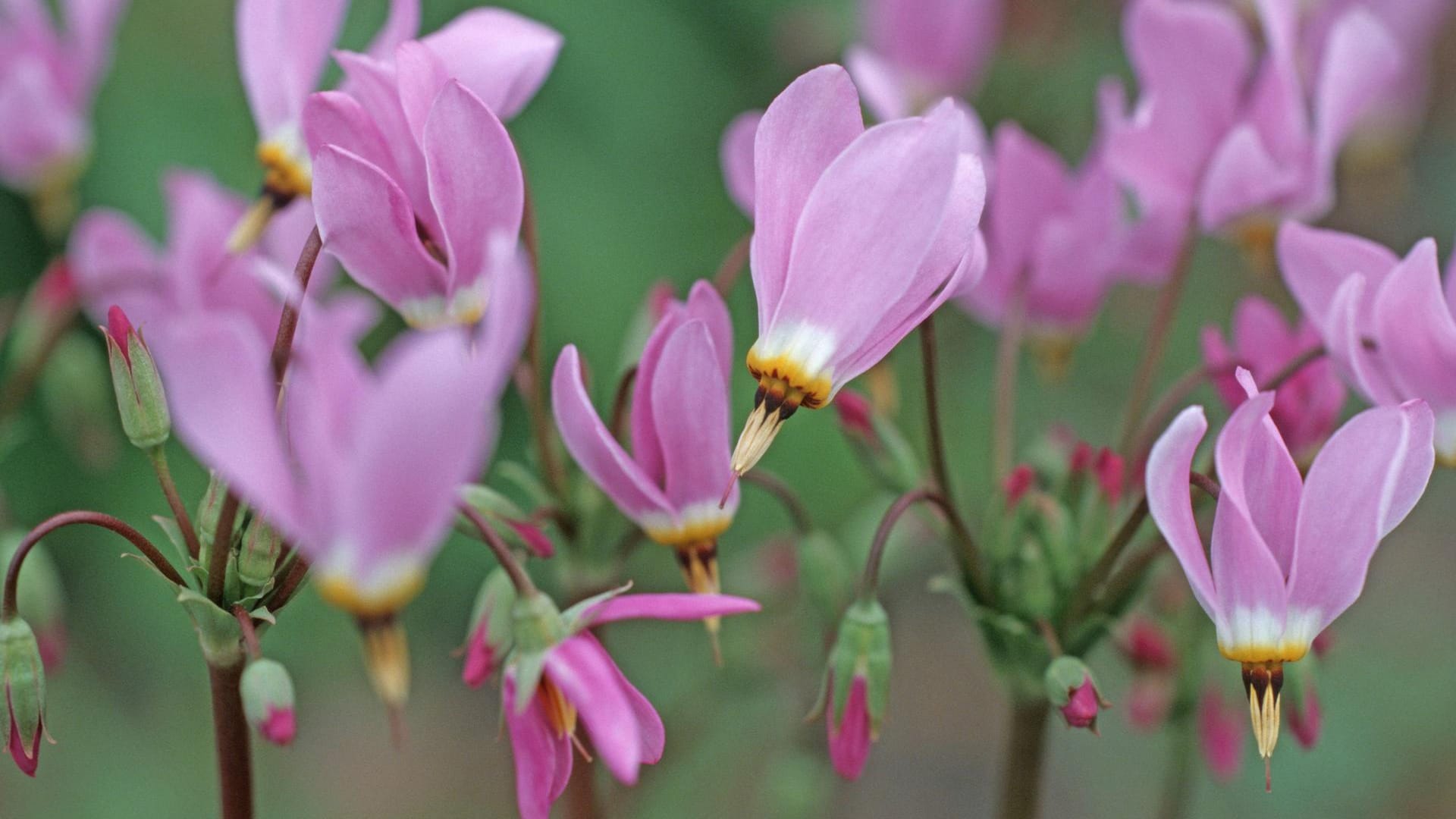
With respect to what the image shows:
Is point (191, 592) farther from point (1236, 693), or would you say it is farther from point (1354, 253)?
point (1236, 693)

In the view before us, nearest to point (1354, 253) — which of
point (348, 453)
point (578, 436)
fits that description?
point (578, 436)

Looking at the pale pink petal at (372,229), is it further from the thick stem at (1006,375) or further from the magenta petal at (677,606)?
the thick stem at (1006,375)

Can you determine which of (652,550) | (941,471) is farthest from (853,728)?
(652,550)

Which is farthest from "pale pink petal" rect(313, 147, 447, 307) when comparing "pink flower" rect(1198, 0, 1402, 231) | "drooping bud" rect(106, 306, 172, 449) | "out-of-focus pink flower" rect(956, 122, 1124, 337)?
"pink flower" rect(1198, 0, 1402, 231)

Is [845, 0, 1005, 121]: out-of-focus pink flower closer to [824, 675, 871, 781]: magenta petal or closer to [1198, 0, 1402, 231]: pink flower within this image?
[1198, 0, 1402, 231]: pink flower

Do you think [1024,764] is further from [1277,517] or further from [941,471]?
[1277,517]
